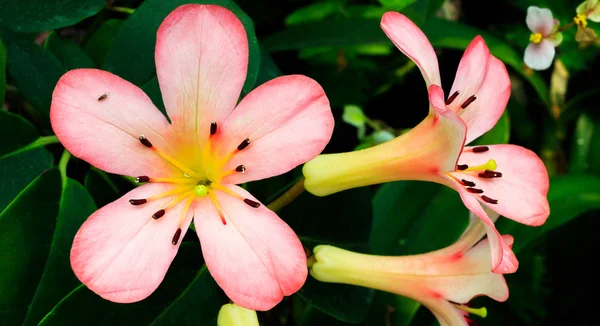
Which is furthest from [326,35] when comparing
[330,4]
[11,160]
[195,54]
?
[11,160]

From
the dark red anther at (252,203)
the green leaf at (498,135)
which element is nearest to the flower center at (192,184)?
the dark red anther at (252,203)

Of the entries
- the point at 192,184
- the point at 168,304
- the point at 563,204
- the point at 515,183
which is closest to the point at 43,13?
the point at 192,184

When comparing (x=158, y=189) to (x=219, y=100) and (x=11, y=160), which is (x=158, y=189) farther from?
(x=11, y=160)

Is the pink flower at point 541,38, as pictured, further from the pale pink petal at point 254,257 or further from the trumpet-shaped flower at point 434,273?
the pale pink petal at point 254,257

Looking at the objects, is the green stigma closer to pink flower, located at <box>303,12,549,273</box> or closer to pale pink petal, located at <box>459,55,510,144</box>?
pink flower, located at <box>303,12,549,273</box>

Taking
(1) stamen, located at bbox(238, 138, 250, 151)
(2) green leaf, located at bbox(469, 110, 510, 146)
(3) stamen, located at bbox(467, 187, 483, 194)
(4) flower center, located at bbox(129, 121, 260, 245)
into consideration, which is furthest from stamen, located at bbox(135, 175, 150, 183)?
(2) green leaf, located at bbox(469, 110, 510, 146)
